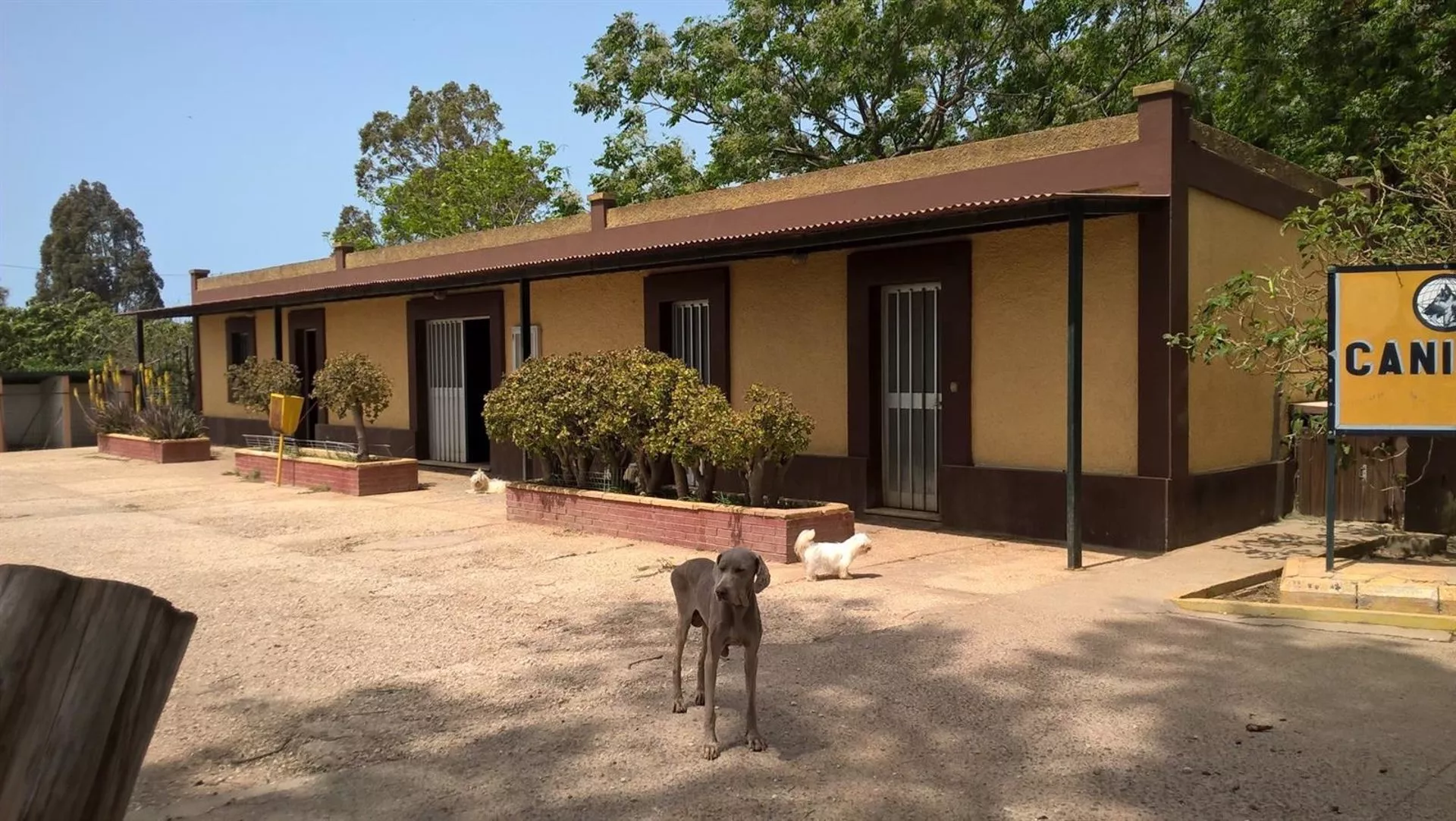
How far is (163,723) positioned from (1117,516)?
6.80m

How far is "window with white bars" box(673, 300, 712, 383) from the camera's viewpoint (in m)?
12.1

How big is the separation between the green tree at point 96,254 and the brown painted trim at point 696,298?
63.4 m

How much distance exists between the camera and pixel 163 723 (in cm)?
445

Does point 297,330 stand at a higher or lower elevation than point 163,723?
higher

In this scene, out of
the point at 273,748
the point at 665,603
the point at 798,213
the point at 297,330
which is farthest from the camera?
the point at 297,330

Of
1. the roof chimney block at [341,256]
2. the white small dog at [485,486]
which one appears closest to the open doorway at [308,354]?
the roof chimney block at [341,256]

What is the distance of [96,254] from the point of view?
67.4 m

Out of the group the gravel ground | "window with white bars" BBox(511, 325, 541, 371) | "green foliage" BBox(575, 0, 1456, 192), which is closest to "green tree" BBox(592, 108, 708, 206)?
"green foliage" BBox(575, 0, 1456, 192)

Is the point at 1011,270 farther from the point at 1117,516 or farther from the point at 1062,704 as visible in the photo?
the point at 1062,704

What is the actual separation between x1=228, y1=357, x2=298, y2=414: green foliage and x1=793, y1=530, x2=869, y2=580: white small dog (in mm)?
10816

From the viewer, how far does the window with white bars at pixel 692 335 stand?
12067 millimetres

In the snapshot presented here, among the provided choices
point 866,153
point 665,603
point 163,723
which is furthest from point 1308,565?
point 866,153

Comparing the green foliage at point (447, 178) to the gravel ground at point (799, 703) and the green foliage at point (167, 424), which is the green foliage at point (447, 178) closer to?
the green foliage at point (167, 424)

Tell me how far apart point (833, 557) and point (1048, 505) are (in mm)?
2566
